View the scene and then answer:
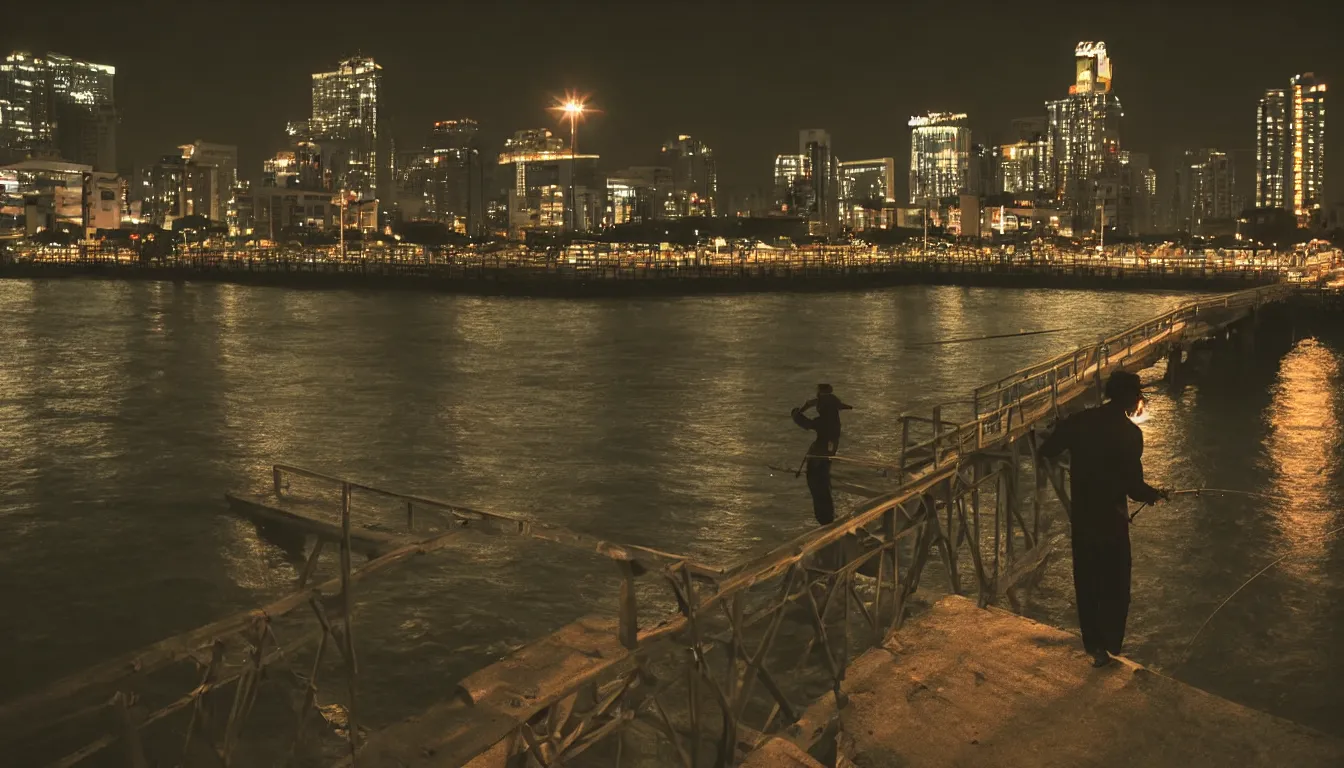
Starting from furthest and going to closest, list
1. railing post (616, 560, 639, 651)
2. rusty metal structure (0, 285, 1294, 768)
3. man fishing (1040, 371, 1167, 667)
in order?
1. man fishing (1040, 371, 1167, 667)
2. railing post (616, 560, 639, 651)
3. rusty metal structure (0, 285, 1294, 768)

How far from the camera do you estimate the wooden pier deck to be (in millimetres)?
6121

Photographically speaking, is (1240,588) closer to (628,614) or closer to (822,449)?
(822,449)

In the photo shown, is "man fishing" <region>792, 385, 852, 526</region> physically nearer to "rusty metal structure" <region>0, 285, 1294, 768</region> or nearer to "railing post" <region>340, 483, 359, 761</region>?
"rusty metal structure" <region>0, 285, 1294, 768</region>

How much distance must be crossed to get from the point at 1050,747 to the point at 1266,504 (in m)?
12.1

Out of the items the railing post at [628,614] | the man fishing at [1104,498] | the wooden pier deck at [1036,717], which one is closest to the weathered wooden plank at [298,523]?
the railing post at [628,614]

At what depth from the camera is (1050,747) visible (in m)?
6.22

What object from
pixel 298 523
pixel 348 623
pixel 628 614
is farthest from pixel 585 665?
pixel 298 523

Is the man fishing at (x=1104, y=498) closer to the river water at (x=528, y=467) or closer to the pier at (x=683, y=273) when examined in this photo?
the river water at (x=528, y=467)

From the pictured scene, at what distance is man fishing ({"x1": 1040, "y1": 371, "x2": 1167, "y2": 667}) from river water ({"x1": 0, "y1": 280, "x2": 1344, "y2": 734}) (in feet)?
11.7

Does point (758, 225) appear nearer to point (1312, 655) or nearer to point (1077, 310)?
point (1077, 310)

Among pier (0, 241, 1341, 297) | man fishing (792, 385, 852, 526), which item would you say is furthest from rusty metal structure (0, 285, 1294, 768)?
pier (0, 241, 1341, 297)

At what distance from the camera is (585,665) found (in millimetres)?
6234

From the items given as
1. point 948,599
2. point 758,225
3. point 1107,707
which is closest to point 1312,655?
point 948,599

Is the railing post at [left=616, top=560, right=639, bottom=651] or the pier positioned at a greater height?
the pier
